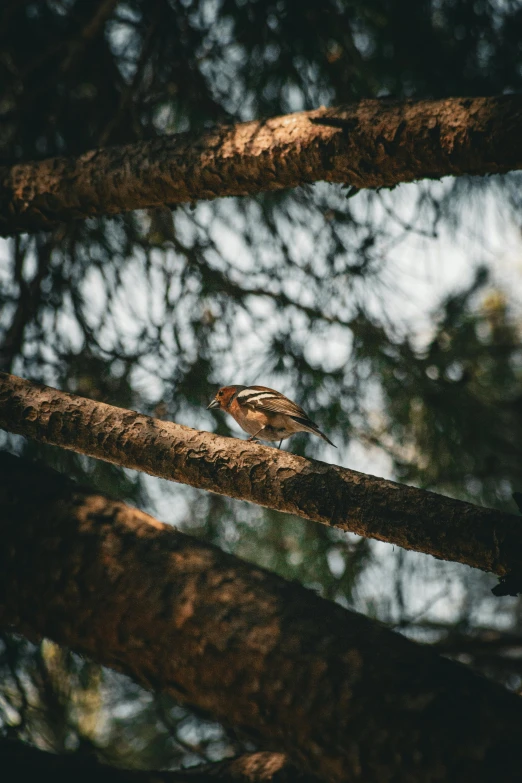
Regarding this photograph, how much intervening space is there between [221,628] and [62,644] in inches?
20.2

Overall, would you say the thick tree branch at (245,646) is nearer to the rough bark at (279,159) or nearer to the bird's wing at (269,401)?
the bird's wing at (269,401)

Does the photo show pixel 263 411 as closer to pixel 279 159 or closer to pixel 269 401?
pixel 269 401

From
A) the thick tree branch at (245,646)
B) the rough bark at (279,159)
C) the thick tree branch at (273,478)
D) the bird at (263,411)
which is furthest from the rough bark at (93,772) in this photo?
the rough bark at (279,159)

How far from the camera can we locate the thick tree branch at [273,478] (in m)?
1.60

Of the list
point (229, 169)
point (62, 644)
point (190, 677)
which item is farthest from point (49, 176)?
point (190, 677)

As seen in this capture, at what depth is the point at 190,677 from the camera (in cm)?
159

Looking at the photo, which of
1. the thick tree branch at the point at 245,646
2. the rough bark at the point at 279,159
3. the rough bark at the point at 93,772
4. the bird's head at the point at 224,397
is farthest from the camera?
the bird's head at the point at 224,397

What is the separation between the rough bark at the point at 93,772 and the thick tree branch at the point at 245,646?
210 millimetres

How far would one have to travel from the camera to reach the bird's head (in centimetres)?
325

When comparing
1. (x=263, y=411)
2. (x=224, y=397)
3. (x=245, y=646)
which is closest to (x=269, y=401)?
(x=263, y=411)

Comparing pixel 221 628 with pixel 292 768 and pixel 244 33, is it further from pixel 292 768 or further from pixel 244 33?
pixel 244 33

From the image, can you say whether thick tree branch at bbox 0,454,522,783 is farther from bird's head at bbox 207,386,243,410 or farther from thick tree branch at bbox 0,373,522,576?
bird's head at bbox 207,386,243,410

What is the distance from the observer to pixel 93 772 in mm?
1531

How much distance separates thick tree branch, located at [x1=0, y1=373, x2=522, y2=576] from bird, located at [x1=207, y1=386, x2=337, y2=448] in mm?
956
